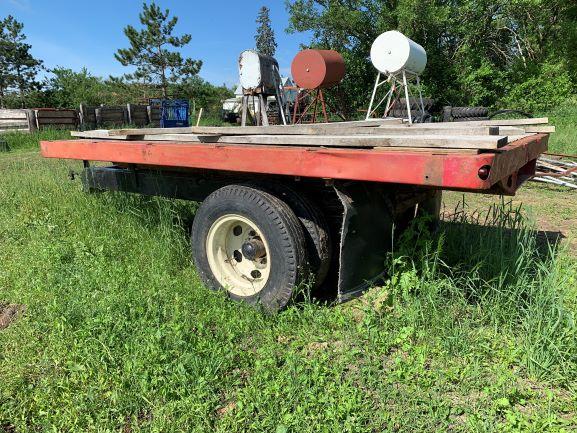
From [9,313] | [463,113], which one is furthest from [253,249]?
[463,113]

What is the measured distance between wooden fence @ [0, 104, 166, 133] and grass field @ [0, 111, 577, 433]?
52.4ft

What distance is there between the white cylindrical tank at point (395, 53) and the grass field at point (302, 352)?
5.47m

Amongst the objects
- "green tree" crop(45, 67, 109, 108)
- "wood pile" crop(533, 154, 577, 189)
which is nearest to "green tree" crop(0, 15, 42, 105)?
"green tree" crop(45, 67, 109, 108)

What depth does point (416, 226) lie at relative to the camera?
3.40 m

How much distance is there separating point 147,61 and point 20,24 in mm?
11963

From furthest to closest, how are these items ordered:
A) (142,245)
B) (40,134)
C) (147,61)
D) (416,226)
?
(147,61), (40,134), (142,245), (416,226)

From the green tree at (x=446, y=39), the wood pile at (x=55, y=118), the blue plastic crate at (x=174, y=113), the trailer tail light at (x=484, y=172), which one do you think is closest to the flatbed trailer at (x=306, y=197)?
the trailer tail light at (x=484, y=172)

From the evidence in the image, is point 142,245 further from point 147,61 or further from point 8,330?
point 147,61

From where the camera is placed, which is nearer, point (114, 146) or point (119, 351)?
point (119, 351)

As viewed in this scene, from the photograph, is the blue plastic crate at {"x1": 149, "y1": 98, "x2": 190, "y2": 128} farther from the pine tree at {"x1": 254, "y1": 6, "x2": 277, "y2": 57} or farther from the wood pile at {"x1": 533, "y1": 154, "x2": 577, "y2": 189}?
the pine tree at {"x1": 254, "y1": 6, "x2": 277, "y2": 57}

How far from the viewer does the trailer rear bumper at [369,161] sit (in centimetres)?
202

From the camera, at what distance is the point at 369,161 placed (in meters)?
2.26

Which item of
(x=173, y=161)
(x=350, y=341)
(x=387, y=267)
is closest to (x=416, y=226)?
(x=387, y=267)

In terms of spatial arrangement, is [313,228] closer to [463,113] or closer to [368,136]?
[368,136]
